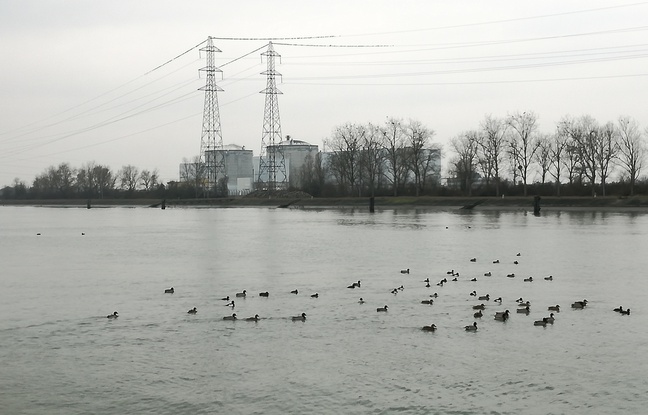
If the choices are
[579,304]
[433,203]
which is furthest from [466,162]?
[579,304]

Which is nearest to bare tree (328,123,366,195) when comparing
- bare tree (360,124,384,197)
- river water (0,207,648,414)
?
bare tree (360,124,384,197)

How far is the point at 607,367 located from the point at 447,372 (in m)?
3.07

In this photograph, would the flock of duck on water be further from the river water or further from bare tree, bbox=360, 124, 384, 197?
bare tree, bbox=360, 124, 384, 197

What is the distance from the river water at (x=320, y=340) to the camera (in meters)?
12.9

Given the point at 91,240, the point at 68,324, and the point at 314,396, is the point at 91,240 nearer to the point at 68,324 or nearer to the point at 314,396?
the point at 68,324

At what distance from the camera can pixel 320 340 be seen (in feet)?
56.2

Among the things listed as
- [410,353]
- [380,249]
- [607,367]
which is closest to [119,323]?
[410,353]

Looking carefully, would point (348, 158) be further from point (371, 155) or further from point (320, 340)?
point (320, 340)

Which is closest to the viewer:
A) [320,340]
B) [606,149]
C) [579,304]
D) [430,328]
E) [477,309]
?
[320,340]

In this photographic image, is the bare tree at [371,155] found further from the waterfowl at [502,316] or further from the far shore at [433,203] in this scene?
the waterfowl at [502,316]

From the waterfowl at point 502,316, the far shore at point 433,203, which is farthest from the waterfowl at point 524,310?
the far shore at point 433,203

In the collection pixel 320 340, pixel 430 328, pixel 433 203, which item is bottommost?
pixel 320 340

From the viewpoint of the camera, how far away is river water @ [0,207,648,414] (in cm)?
1291

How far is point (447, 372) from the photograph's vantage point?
1440cm
